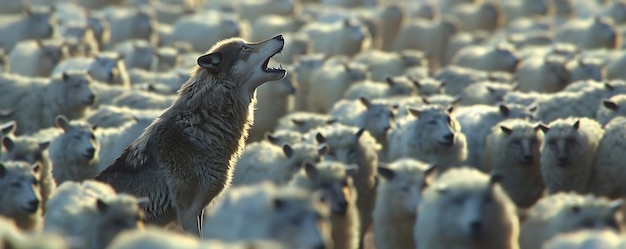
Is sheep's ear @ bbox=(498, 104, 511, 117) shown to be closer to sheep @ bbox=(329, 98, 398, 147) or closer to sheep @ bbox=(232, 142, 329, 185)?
sheep @ bbox=(329, 98, 398, 147)

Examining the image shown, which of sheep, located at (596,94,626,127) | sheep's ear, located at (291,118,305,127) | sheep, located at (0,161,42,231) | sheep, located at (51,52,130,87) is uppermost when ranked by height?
sheep, located at (51,52,130,87)

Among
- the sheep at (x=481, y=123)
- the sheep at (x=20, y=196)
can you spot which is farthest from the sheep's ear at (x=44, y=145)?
the sheep at (x=481, y=123)

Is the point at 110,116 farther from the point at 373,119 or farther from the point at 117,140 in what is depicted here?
the point at 373,119

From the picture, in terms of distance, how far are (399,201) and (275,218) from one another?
7.03ft

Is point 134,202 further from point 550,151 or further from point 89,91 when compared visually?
point 89,91

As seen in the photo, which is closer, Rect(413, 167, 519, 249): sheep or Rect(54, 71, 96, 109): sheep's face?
Rect(413, 167, 519, 249): sheep

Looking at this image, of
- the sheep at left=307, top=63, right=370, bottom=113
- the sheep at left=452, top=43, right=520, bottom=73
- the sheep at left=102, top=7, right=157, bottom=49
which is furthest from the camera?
the sheep at left=102, top=7, right=157, bottom=49

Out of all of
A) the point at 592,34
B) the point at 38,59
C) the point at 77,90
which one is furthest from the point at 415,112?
the point at 592,34

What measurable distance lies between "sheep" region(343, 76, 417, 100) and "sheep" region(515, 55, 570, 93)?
1.99 m

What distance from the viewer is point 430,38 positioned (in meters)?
18.8

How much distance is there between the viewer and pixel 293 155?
8555 millimetres

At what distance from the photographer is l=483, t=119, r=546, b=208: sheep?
9281mm

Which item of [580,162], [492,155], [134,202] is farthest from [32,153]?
[580,162]

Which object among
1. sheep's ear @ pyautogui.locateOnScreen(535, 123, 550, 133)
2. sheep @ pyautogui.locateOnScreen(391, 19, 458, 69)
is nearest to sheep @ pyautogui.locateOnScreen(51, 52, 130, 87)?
sheep's ear @ pyautogui.locateOnScreen(535, 123, 550, 133)
